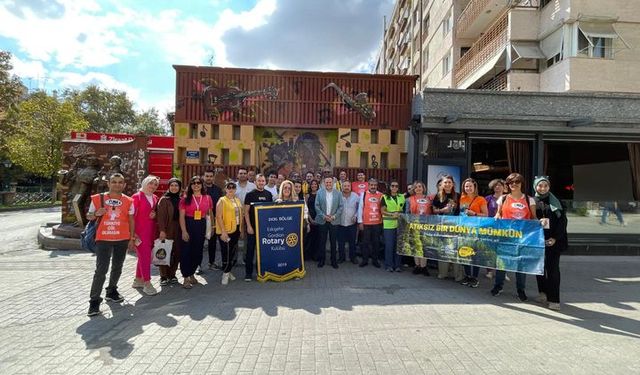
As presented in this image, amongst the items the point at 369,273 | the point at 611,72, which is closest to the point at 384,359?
the point at 369,273

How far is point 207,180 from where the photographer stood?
7.29 m

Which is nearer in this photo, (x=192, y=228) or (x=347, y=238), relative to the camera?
(x=192, y=228)

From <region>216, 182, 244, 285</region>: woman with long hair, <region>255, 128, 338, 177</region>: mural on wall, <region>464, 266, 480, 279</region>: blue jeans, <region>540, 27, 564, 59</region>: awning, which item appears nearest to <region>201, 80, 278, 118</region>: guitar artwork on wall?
<region>255, 128, 338, 177</region>: mural on wall

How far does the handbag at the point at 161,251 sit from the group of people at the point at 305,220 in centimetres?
10

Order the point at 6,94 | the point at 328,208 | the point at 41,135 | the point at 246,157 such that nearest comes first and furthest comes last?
the point at 328,208
the point at 246,157
the point at 6,94
the point at 41,135

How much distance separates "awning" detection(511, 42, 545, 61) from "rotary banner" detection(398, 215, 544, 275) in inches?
541

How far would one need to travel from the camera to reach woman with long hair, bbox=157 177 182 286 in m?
5.92

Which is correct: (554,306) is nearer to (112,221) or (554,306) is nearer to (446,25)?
(112,221)

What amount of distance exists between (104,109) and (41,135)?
2231cm

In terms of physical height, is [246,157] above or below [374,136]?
below

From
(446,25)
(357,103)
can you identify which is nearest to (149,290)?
(357,103)

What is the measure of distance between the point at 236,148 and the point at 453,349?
335 inches

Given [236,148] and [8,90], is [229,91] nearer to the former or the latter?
[236,148]

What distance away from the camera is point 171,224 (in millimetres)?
6016
